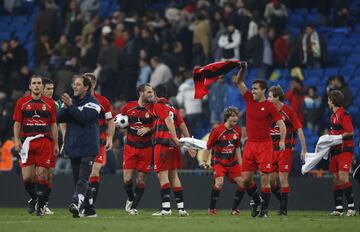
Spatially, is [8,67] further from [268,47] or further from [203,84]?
[203,84]

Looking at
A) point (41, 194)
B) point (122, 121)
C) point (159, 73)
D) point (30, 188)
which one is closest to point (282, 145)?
point (122, 121)

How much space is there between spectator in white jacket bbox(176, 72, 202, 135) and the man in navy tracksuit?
10.7 m

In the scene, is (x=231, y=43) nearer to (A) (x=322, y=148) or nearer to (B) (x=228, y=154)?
(B) (x=228, y=154)

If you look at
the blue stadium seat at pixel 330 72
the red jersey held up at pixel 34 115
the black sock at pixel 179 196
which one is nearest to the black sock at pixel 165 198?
the black sock at pixel 179 196

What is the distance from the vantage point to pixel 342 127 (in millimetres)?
20984

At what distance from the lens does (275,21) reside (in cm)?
3145

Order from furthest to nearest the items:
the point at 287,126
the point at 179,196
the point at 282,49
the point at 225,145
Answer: the point at 282,49
the point at 225,145
the point at 287,126
the point at 179,196

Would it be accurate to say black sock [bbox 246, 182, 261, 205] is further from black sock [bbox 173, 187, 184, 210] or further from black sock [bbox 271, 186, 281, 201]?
black sock [bbox 271, 186, 281, 201]

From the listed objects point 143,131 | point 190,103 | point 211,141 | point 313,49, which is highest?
point 313,49

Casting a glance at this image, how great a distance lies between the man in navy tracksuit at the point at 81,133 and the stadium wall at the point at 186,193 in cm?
738

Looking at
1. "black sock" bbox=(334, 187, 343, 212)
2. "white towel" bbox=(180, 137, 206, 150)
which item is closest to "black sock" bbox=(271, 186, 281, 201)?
"black sock" bbox=(334, 187, 343, 212)

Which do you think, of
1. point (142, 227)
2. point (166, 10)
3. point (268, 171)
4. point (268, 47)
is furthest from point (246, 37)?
point (142, 227)

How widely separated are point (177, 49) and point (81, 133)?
13.1 metres

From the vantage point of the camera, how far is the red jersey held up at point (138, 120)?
21109 millimetres
